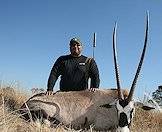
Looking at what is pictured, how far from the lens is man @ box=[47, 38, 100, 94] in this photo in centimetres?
1035

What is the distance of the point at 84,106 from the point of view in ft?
30.6

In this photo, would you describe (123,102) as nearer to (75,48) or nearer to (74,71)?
(74,71)

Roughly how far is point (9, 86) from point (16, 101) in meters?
1.07

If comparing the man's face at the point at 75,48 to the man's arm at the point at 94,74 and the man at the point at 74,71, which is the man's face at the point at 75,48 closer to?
the man at the point at 74,71

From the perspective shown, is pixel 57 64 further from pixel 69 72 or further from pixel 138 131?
pixel 138 131

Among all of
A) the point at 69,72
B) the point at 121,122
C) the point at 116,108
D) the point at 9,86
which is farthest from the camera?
the point at 9,86

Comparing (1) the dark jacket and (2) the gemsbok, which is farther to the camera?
(1) the dark jacket

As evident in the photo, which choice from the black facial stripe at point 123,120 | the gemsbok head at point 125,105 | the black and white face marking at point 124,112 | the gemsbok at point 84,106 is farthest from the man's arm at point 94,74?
the black facial stripe at point 123,120

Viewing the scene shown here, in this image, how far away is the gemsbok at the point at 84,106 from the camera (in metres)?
8.92

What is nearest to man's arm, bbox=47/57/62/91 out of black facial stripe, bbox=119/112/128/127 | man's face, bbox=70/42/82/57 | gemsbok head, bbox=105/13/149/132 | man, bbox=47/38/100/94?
man, bbox=47/38/100/94

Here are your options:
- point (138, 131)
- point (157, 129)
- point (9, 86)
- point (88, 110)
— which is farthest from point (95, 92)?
point (9, 86)

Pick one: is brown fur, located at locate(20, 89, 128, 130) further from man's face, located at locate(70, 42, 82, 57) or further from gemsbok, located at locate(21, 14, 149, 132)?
man's face, located at locate(70, 42, 82, 57)

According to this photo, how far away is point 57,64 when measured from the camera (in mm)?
10586

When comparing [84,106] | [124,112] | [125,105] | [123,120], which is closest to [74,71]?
[84,106]
